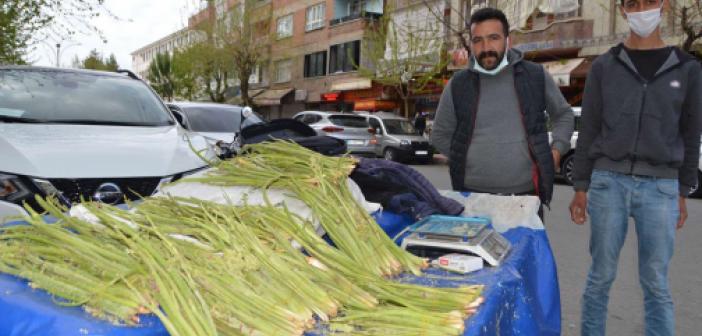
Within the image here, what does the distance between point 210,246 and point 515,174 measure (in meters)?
2.21

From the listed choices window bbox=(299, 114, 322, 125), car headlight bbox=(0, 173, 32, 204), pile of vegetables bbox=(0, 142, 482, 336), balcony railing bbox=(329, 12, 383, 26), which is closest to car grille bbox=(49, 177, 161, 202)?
car headlight bbox=(0, 173, 32, 204)

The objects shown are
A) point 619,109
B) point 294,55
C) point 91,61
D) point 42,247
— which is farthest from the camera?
point 91,61

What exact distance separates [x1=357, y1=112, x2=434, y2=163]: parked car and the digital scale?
16741 mm

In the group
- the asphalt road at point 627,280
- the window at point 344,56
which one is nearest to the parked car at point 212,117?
the asphalt road at point 627,280

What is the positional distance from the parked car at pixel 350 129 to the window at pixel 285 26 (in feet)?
73.2

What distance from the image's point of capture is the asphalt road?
4055 millimetres

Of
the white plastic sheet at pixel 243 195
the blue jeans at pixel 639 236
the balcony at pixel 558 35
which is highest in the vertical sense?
the balcony at pixel 558 35

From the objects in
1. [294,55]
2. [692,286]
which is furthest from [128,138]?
[294,55]

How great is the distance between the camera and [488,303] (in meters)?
1.54

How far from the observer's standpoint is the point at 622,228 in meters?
2.89

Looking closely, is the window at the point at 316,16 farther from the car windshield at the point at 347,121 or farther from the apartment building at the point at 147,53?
the apartment building at the point at 147,53

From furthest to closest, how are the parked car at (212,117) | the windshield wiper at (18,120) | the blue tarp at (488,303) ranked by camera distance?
the parked car at (212,117) < the windshield wiper at (18,120) < the blue tarp at (488,303)

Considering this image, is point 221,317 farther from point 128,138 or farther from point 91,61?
point 91,61

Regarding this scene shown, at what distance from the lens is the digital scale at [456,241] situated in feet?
6.26
